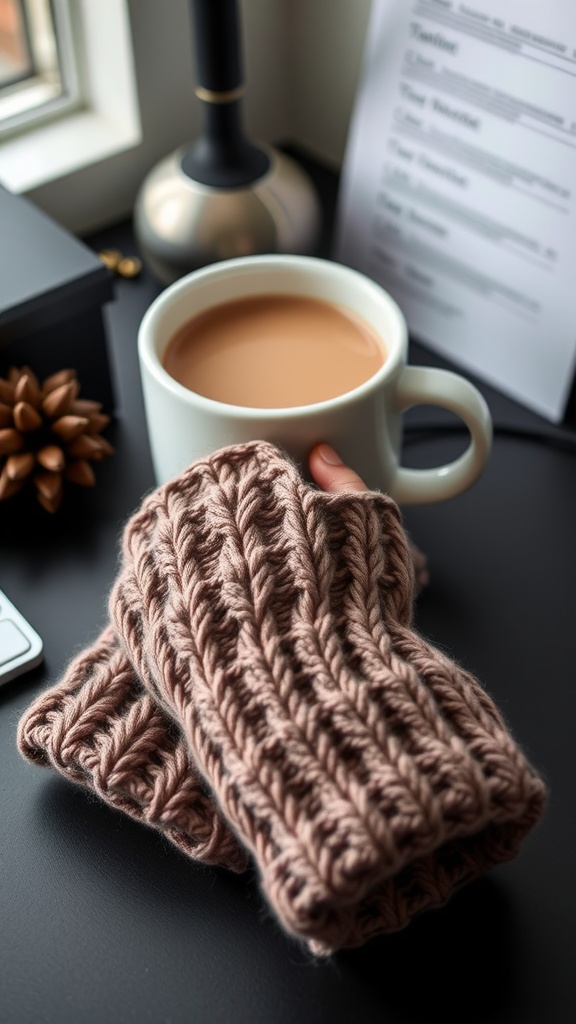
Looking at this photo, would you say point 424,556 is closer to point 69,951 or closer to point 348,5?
point 69,951

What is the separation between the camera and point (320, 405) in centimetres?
46

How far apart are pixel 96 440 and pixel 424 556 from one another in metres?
0.19

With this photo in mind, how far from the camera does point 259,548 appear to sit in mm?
430

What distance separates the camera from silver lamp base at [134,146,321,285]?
25.5 inches

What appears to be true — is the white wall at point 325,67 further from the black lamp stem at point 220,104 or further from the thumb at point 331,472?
the thumb at point 331,472

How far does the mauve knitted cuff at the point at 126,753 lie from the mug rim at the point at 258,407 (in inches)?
4.7

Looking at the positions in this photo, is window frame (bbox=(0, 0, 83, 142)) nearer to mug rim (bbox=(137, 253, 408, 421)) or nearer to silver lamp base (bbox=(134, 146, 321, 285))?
silver lamp base (bbox=(134, 146, 321, 285))

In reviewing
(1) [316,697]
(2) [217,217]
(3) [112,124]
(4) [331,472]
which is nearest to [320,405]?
(4) [331,472]

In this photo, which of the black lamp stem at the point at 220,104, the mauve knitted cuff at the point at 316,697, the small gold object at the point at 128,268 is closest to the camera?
the mauve knitted cuff at the point at 316,697

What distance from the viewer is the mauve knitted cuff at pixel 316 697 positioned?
0.36 m

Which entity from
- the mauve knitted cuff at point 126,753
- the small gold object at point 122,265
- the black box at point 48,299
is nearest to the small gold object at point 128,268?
the small gold object at point 122,265

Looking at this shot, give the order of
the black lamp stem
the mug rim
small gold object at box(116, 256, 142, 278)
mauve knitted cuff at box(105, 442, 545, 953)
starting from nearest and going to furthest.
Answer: mauve knitted cuff at box(105, 442, 545, 953) → the mug rim → the black lamp stem → small gold object at box(116, 256, 142, 278)

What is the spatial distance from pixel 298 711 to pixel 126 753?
9cm

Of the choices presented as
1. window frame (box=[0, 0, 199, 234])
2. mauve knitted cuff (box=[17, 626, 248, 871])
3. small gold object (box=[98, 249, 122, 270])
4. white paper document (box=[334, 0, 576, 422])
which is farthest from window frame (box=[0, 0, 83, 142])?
mauve knitted cuff (box=[17, 626, 248, 871])
